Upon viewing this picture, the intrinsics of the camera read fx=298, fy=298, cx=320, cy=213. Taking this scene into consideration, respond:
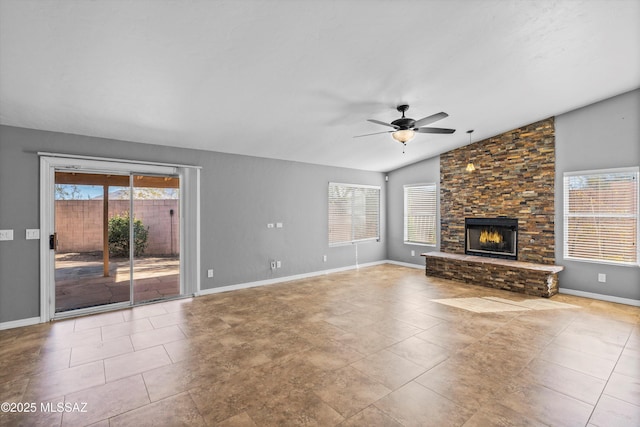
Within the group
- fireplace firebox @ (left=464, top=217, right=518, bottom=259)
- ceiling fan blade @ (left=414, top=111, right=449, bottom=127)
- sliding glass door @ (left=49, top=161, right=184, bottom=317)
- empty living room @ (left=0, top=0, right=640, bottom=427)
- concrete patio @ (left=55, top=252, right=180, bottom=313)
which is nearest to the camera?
empty living room @ (left=0, top=0, right=640, bottom=427)

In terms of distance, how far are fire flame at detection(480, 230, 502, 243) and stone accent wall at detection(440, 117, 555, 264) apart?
1.20 feet

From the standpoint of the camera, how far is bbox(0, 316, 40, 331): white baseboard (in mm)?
3749

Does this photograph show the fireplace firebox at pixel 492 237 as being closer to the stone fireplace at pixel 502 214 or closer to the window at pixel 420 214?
the stone fireplace at pixel 502 214

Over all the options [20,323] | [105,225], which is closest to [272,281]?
[105,225]

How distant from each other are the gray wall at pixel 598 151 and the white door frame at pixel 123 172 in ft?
21.3

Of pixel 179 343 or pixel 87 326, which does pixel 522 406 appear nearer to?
pixel 179 343

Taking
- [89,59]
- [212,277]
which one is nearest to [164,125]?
[89,59]

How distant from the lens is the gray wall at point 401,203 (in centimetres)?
745

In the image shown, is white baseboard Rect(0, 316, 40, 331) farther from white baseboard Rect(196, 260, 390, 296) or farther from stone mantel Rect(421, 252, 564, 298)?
stone mantel Rect(421, 252, 564, 298)

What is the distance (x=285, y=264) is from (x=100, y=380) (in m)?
3.95

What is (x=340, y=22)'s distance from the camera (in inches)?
102

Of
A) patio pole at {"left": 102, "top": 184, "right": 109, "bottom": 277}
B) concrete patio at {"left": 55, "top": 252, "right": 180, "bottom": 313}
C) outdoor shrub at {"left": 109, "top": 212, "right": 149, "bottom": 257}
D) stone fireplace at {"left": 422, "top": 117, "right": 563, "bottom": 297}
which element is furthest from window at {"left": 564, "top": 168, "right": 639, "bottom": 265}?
patio pole at {"left": 102, "top": 184, "right": 109, "bottom": 277}

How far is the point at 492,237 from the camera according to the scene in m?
6.35

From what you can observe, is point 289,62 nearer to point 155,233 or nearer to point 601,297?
point 155,233
